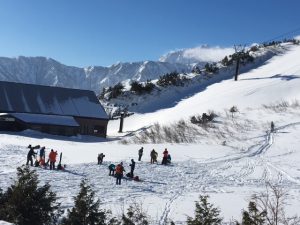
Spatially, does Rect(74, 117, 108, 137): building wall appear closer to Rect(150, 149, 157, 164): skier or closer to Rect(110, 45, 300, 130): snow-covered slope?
Rect(110, 45, 300, 130): snow-covered slope

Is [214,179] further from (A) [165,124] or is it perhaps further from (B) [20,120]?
(B) [20,120]

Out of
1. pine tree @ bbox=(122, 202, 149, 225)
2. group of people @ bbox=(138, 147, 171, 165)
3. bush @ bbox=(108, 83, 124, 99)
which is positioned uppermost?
bush @ bbox=(108, 83, 124, 99)

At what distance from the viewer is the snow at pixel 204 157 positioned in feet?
71.8

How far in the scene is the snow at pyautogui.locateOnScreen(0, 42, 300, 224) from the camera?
71.8ft

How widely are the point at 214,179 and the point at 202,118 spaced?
2127 cm

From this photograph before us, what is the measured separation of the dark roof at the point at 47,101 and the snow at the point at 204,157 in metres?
4.41

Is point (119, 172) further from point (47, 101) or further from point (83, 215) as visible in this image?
point (47, 101)

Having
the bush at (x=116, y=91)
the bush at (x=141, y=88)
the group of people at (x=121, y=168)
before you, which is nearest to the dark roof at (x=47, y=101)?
the bush at (x=116, y=91)

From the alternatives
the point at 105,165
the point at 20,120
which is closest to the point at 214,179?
the point at 105,165

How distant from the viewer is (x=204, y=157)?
35.2m

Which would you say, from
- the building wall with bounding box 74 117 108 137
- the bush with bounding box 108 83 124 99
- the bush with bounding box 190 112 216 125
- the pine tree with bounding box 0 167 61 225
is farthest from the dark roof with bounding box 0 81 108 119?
the pine tree with bounding box 0 167 61 225

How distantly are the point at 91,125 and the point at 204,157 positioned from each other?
25.1m

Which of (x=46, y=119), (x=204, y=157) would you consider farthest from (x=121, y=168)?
Result: (x=46, y=119)

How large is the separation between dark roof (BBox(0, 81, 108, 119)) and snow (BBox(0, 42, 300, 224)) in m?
4.41
